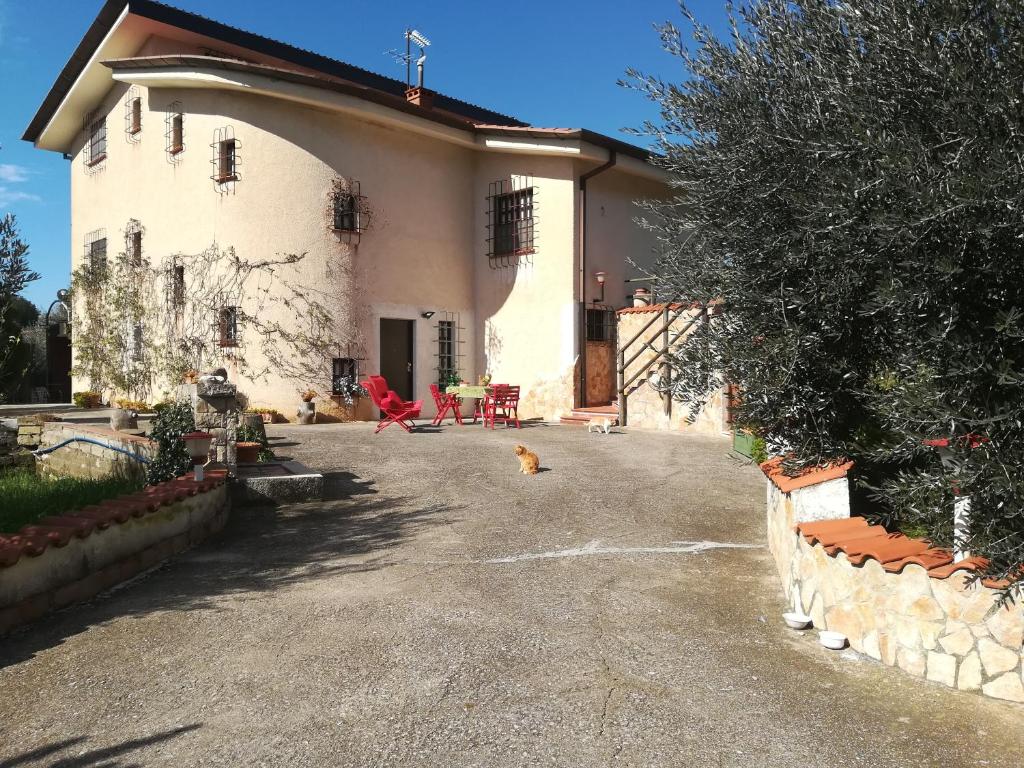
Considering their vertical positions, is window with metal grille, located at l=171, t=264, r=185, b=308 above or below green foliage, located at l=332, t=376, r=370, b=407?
above

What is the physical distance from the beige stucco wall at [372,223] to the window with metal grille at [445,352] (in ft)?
0.68

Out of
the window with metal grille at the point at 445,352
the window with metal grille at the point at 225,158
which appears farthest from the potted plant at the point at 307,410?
the window with metal grille at the point at 225,158

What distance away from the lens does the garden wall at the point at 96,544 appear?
4.14 m

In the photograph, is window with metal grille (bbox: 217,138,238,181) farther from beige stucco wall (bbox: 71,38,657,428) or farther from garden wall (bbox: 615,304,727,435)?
garden wall (bbox: 615,304,727,435)

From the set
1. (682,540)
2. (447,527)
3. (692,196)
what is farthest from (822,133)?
(447,527)

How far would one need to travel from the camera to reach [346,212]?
14.7m

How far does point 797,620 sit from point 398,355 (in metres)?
12.5

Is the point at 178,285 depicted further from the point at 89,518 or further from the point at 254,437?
the point at 89,518

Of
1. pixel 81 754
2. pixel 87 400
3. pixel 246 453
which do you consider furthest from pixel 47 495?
pixel 87 400

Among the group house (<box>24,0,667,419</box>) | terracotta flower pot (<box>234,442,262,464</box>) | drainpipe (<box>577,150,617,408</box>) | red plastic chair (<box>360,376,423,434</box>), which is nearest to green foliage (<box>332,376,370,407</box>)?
house (<box>24,0,667,419</box>)

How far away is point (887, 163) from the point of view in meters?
2.85

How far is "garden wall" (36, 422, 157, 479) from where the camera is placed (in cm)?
734

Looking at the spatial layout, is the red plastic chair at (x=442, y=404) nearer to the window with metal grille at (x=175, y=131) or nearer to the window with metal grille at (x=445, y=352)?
the window with metal grille at (x=445, y=352)

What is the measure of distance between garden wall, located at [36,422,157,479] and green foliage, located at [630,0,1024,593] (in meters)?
5.55
